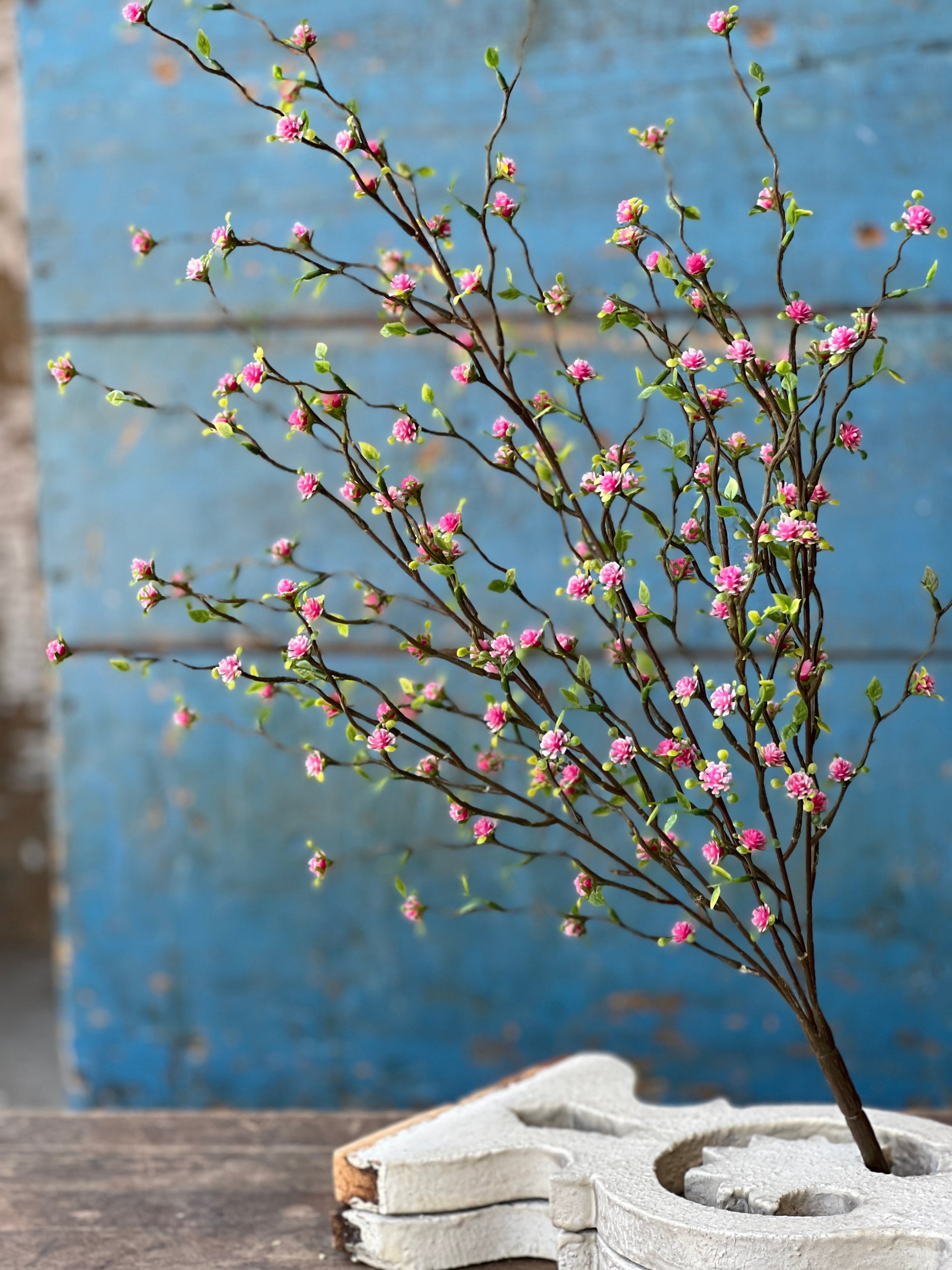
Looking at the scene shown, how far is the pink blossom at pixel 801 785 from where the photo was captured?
687 millimetres

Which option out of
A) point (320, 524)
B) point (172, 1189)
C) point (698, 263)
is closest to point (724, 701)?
point (698, 263)

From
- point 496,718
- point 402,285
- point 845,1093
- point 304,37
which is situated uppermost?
point 304,37

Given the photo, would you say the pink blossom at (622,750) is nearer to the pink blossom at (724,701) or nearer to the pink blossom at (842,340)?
the pink blossom at (724,701)

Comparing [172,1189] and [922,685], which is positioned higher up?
[922,685]

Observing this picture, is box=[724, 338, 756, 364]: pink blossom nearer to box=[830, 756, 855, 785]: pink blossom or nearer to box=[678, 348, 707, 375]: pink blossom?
box=[678, 348, 707, 375]: pink blossom

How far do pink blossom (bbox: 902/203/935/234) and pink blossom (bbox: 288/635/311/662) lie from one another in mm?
385

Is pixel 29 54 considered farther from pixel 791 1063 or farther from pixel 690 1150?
pixel 791 1063

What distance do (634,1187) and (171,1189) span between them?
418mm

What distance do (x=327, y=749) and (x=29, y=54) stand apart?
952 millimetres

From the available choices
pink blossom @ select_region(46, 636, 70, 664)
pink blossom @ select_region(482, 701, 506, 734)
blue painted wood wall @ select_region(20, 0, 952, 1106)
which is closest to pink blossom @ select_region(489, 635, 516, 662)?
pink blossom @ select_region(482, 701, 506, 734)

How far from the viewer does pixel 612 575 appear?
2.20 feet

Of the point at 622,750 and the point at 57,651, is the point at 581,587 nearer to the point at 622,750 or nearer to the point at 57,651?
the point at 622,750

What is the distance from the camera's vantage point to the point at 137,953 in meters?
1.62

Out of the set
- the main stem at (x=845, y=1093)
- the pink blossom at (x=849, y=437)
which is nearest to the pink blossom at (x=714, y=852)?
the main stem at (x=845, y=1093)
